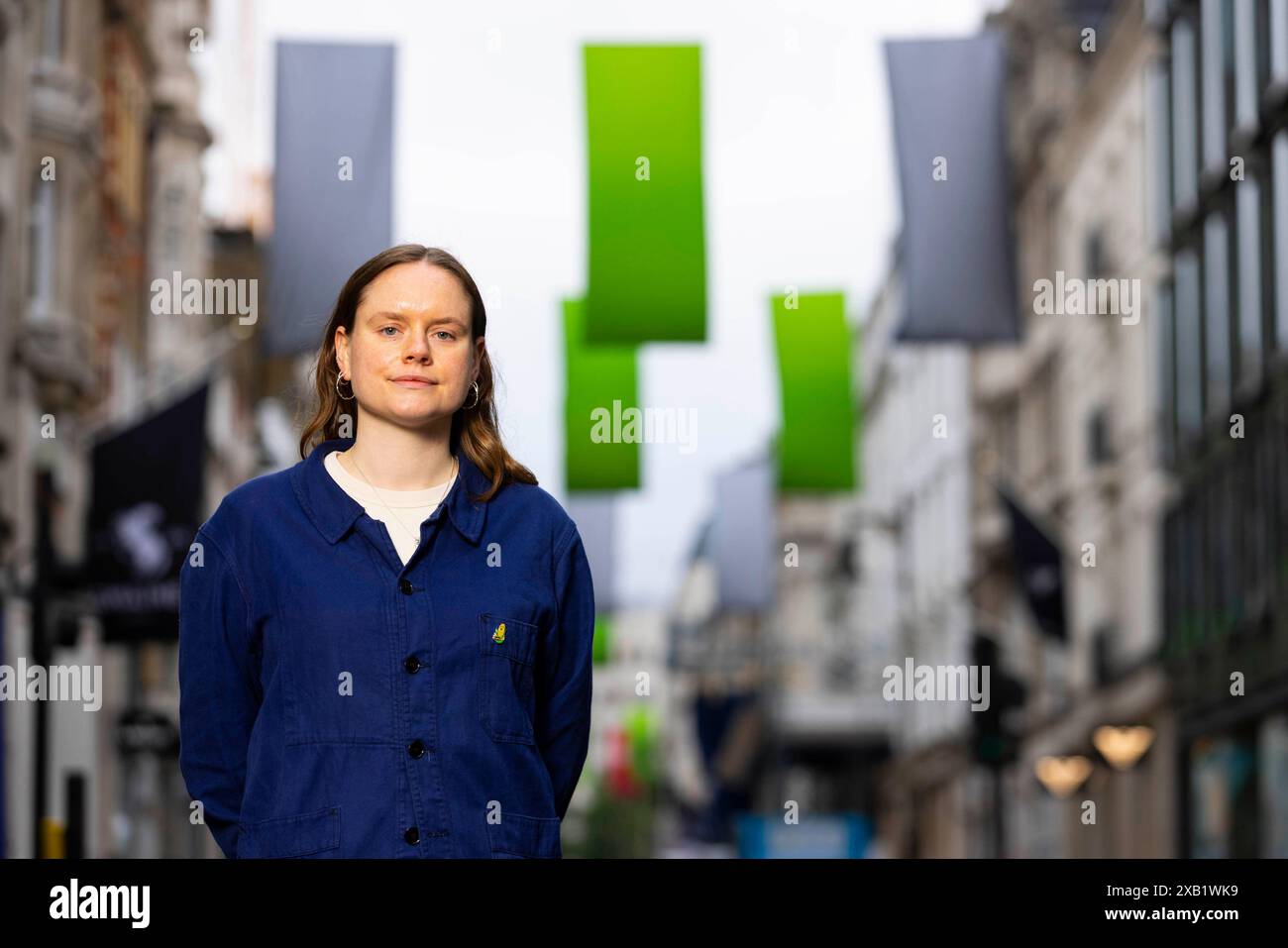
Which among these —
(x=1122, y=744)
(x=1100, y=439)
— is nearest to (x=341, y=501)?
(x=1122, y=744)

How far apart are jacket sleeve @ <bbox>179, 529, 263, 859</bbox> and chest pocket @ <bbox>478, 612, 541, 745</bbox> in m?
0.36

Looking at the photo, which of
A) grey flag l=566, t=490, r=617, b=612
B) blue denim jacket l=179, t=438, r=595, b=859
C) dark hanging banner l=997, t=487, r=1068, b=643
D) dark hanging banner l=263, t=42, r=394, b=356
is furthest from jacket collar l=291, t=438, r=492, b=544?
dark hanging banner l=997, t=487, r=1068, b=643

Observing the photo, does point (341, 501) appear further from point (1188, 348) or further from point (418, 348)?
point (1188, 348)

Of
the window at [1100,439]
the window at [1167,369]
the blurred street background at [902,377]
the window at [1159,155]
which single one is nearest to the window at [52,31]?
the blurred street background at [902,377]

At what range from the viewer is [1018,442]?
50.3 m

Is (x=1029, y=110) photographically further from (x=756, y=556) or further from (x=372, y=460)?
(x=372, y=460)

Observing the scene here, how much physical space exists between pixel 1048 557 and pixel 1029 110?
69.5ft

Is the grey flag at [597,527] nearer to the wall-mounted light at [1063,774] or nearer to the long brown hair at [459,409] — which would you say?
the wall-mounted light at [1063,774]

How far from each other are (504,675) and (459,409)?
503mm

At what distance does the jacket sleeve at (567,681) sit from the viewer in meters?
3.63

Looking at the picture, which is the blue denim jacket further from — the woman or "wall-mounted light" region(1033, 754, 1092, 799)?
"wall-mounted light" region(1033, 754, 1092, 799)

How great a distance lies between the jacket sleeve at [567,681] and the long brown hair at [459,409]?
0.54ft

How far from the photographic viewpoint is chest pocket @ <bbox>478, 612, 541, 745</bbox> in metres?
3.44

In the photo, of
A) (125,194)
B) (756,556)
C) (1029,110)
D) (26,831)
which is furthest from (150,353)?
(1029,110)
